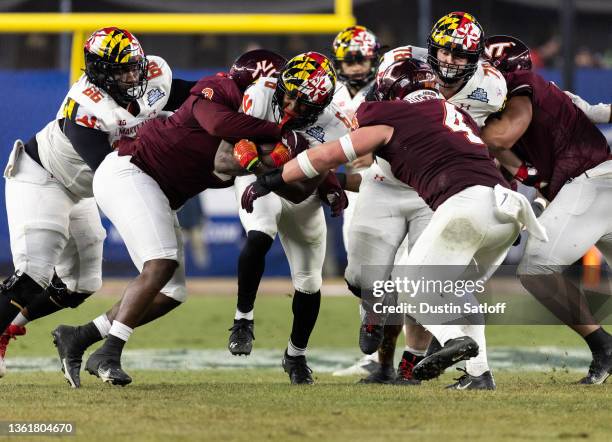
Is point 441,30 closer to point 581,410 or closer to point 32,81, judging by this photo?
point 581,410

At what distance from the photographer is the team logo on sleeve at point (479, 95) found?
646cm

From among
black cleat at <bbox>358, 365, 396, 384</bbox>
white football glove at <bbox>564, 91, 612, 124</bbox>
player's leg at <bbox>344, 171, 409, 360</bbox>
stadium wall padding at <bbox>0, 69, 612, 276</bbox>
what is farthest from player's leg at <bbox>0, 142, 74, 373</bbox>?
stadium wall padding at <bbox>0, 69, 612, 276</bbox>

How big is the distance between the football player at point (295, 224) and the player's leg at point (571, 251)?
108 centimetres

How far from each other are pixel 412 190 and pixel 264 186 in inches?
45.7

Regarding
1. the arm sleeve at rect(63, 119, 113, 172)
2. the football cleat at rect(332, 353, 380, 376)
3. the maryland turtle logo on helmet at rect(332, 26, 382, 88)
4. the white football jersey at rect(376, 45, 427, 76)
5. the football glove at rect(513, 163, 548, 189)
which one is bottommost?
the football cleat at rect(332, 353, 380, 376)

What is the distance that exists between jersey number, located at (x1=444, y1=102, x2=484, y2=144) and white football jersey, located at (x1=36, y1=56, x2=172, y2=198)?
172 cm

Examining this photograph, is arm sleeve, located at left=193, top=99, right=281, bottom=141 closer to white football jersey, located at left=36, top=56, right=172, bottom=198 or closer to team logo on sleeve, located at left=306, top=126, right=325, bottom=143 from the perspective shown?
team logo on sleeve, located at left=306, top=126, right=325, bottom=143

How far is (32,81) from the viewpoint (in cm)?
1277

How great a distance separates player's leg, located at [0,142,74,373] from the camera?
6629 mm

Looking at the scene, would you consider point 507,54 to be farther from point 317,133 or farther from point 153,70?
point 153,70

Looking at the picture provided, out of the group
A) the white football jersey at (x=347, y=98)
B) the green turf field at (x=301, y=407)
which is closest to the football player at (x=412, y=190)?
the green turf field at (x=301, y=407)

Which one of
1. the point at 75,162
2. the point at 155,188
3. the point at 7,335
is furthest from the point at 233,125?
the point at 7,335

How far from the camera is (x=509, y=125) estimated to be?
654 centimetres

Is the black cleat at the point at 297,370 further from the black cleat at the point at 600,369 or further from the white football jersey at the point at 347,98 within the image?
the white football jersey at the point at 347,98
